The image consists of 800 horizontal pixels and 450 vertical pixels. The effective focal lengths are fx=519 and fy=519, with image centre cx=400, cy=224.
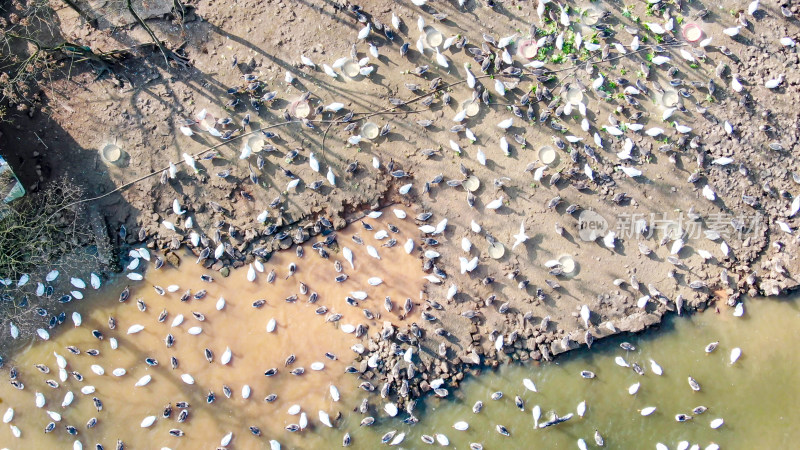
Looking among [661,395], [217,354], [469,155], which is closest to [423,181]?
[469,155]

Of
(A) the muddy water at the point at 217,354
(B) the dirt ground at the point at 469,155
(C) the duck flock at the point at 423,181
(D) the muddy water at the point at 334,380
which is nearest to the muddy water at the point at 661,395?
(D) the muddy water at the point at 334,380

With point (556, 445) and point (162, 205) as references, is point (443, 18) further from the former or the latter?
point (556, 445)

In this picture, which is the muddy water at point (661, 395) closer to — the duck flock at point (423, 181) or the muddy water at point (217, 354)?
the duck flock at point (423, 181)

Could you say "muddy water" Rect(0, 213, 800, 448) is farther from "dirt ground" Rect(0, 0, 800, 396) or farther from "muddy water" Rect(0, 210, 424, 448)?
"dirt ground" Rect(0, 0, 800, 396)

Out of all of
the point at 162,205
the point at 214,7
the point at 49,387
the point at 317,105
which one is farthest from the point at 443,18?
the point at 49,387

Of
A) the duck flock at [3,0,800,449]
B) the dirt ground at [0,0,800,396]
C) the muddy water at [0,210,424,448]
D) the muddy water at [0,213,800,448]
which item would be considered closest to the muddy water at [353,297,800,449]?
the muddy water at [0,213,800,448]
